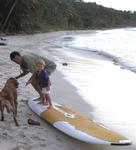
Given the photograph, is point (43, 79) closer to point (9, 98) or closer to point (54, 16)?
point (9, 98)

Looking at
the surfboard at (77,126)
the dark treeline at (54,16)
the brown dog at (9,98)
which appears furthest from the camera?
the dark treeline at (54,16)

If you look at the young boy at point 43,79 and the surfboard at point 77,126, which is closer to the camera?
the surfboard at point 77,126

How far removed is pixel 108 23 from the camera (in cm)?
9656

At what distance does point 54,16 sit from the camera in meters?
63.8

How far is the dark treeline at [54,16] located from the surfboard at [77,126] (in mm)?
30724

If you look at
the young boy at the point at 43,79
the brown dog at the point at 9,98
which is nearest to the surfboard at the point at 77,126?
the young boy at the point at 43,79

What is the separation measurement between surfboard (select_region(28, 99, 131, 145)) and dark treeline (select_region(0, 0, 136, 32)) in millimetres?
30724

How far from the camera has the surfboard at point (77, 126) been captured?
6.27m

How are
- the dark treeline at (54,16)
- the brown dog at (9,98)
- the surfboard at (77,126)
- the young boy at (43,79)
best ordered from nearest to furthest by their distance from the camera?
the surfboard at (77,126), the brown dog at (9,98), the young boy at (43,79), the dark treeline at (54,16)

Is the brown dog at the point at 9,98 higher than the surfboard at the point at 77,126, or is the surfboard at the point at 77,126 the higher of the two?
the brown dog at the point at 9,98

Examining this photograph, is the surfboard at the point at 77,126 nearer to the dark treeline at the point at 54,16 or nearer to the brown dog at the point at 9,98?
the brown dog at the point at 9,98

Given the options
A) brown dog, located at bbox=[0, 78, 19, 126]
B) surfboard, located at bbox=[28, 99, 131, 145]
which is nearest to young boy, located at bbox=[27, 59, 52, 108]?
surfboard, located at bbox=[28, 99, 131, 145]

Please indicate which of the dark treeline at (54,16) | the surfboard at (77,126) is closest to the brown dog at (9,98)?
the surfboard at (77,126)

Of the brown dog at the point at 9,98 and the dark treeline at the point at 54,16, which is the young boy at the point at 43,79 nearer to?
the brown dog at the point at 9,98
